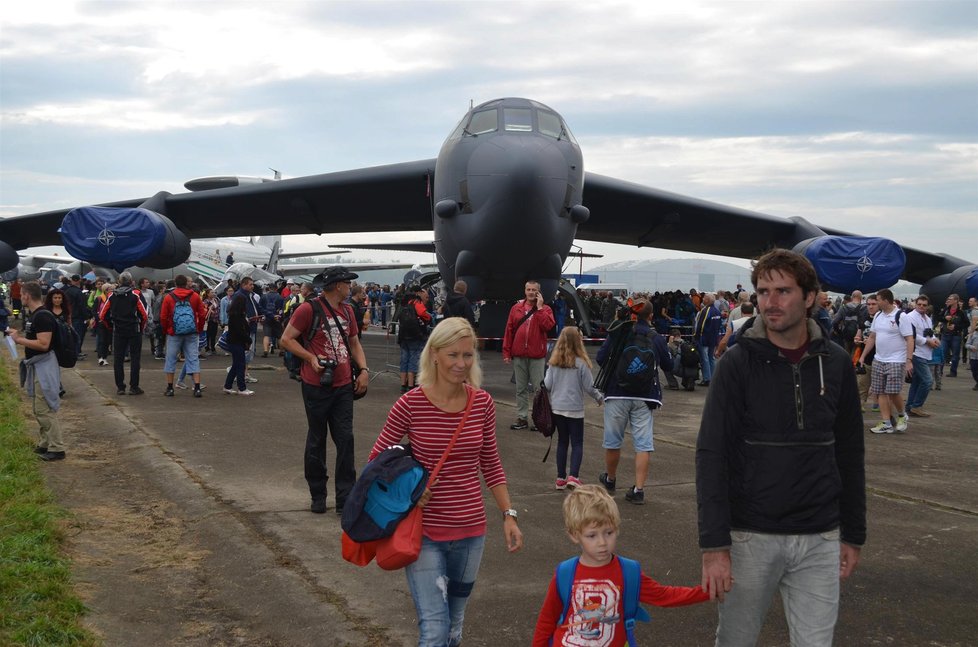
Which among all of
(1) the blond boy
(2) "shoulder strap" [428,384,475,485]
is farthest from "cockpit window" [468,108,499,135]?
(1) the blond boy

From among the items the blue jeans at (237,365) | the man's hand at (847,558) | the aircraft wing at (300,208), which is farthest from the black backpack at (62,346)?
the aircraft wing at (300,208)

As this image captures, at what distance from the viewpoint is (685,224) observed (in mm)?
23078

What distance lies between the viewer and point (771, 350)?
3113mm

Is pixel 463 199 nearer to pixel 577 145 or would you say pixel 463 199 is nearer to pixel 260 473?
pixel 577 145

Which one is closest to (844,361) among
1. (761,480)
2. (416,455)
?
(761,480)

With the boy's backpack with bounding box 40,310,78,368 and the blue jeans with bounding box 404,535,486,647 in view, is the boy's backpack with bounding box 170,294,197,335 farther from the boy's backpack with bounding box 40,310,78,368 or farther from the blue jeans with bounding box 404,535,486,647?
the blue jeans with bounding box 404,535,486,647

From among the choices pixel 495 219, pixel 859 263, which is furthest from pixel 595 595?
pixel 859 263

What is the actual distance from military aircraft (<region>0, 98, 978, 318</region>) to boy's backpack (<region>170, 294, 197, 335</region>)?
4.86 m

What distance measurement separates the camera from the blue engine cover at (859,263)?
53.4ft

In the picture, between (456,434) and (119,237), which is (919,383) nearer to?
(456,434)

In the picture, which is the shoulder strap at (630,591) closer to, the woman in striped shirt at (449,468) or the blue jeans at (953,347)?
the woman in striped shirt at (449,468)

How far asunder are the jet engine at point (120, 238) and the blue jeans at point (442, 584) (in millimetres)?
15008

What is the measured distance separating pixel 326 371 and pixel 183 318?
20.5 ft

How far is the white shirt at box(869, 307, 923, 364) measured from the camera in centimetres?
1059
